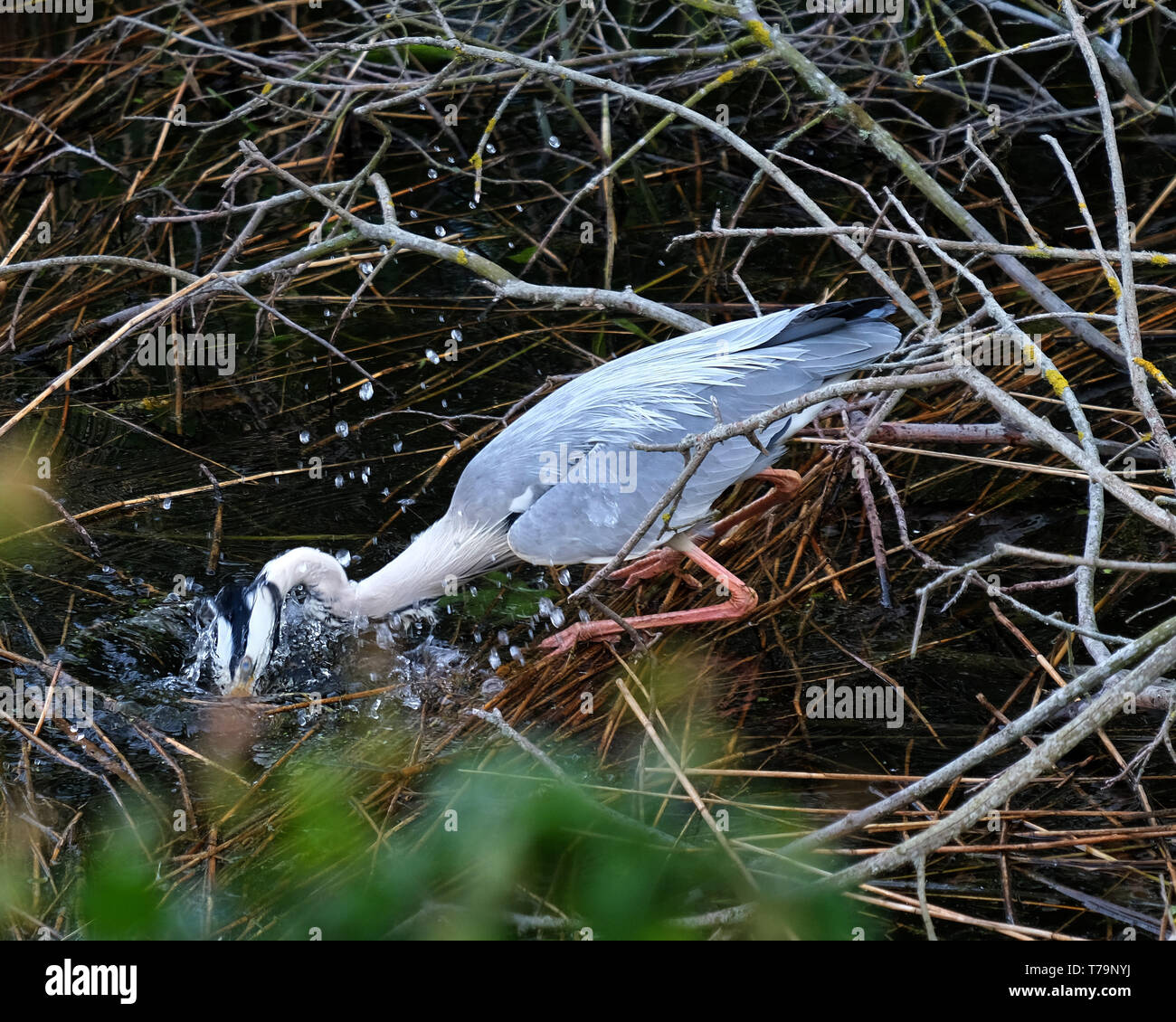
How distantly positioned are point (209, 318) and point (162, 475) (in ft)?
3.92

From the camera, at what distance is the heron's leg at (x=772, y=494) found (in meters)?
4.16

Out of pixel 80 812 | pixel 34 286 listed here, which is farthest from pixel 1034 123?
pixel 80 812

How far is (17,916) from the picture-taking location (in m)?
2.81

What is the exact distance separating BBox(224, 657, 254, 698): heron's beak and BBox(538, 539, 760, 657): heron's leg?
36.4 inches

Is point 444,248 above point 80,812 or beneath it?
above

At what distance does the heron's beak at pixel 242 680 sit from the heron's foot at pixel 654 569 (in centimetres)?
126

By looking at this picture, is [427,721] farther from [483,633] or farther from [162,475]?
[162,475]

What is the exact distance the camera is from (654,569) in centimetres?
426

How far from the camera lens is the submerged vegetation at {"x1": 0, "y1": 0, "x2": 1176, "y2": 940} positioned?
259 cm

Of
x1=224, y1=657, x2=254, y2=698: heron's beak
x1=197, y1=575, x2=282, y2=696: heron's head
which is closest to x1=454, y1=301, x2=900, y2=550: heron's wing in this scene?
x1=197, y1=575, x2=282, y2=696: heron's head

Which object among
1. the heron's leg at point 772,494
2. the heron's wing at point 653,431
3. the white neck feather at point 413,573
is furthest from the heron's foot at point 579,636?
the heron's leg at point 772,494

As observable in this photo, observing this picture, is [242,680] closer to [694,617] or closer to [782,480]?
[694,617]

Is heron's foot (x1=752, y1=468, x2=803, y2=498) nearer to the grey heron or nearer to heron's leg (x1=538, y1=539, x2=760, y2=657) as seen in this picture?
the grey heron

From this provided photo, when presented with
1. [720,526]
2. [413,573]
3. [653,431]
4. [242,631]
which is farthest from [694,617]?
[242,631]
